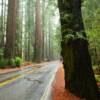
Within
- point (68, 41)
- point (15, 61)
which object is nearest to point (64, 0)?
point (68, 41)

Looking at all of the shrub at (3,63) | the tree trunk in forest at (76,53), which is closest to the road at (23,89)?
the tree trunk in forest at (76,53)

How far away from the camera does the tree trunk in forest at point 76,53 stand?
31.4 ft

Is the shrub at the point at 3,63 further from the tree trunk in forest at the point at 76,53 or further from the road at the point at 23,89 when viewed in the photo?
the tree trunk in forest at the point at 76,53

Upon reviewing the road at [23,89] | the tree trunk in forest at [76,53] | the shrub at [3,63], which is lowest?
the road at [23,89]

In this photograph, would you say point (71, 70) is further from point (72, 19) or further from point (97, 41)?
point (97, 41)

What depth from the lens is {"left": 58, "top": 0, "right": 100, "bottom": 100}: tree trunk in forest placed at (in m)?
9.56

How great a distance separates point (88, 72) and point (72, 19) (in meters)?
2.08

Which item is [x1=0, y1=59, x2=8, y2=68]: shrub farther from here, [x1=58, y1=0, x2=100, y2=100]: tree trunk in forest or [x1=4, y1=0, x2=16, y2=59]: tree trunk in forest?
[x1=58, y1=0, x2=100, y2=100]: tree trunk in forest

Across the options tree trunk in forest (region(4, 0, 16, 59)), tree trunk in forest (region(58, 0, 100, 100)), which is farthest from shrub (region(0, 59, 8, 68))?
tree trunk in forest (region(58, 0, 100, 100))

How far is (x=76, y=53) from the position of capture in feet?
32.4

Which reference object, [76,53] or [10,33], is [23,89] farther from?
[10,33]

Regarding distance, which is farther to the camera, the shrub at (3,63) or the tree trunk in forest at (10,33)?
the tree trunk in forest at (10,33)

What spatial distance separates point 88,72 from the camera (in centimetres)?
961

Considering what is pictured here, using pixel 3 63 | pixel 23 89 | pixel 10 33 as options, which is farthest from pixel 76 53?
pixel 10 33
